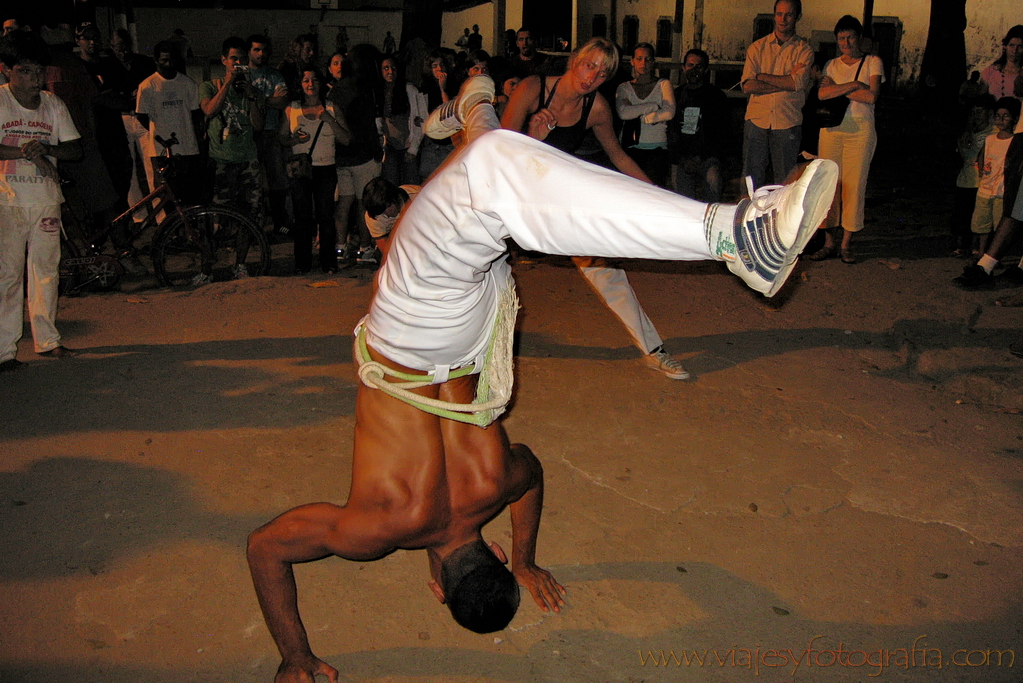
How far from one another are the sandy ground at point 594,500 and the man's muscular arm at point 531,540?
0.29 ft

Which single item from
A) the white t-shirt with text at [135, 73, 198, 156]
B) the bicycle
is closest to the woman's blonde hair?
the bicycle

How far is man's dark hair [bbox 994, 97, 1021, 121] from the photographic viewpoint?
24.2ft

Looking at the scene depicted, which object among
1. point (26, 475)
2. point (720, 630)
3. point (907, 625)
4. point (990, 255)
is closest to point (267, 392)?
point (26, 475)

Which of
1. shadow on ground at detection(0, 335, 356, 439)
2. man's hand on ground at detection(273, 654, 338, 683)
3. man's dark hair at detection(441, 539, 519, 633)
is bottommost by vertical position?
man's hand on ground at detection(273, 654, 338, 683)

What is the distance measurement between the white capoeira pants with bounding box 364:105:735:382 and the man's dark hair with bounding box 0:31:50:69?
12.4 ft

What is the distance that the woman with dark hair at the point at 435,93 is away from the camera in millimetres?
7934

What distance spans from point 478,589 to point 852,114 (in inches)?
255

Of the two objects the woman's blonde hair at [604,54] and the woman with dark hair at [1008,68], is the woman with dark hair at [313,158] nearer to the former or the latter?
the woman's blonde hair at [604,54]

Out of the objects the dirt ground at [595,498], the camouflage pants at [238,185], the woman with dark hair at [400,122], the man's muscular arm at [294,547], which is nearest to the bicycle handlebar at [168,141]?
the camouflage pants at [238,185]

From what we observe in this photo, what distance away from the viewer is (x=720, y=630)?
3035 millimetres

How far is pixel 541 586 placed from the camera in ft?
10.3

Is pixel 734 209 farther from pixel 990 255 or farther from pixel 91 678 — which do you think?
pixel 990 255

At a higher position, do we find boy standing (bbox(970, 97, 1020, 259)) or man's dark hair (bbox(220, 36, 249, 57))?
man's dark hair (bbox(220, 36, 249, 57))

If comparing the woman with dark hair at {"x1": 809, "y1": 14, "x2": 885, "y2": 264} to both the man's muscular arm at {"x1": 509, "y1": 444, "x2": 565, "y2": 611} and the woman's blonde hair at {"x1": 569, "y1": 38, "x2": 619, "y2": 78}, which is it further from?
the man's muscular arm at {"x1": 509, "y1": 444, "x2": 565, "y2": 611}
